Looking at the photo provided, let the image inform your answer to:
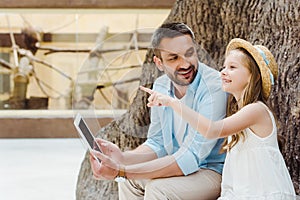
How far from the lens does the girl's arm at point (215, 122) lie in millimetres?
1852

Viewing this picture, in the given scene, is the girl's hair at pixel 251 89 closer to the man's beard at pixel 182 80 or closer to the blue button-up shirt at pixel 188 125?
the blue button-up shirt at pixel 188 125

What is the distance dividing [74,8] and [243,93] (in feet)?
21.3

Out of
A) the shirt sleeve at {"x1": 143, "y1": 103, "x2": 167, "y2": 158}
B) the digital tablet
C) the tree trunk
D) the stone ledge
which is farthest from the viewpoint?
the stone ledge

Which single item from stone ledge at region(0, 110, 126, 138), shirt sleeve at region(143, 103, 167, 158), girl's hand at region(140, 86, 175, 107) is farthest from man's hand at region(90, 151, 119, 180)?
stone ledge at region(0, 110, 126, 138)

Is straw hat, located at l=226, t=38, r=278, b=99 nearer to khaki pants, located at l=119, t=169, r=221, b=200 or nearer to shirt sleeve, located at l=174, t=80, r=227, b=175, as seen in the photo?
shirt sleeve, located at l=174, t=80, r=227, b=175

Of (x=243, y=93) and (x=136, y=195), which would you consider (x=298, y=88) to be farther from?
(x=136, y=195)

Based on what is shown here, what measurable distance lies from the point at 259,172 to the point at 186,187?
0.28m

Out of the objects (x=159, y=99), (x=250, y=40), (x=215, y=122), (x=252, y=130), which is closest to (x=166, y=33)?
(x=159, y=99)

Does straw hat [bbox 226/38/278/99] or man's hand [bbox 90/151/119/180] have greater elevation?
straw hat [bbox 226/38/278/99]

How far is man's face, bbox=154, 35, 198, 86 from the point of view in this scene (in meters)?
1.81

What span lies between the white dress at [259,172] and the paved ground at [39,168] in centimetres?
269

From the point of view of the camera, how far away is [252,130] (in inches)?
78.6

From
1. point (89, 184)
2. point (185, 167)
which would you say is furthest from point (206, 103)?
point (89, 184)

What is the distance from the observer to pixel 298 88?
2.54 m
